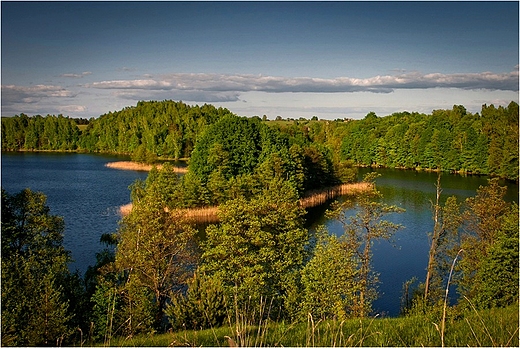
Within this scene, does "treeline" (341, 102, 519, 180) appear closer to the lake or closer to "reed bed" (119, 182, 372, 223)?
the lake

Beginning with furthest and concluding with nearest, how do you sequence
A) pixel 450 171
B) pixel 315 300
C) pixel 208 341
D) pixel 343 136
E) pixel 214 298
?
pixel 343 136
pixel 450 171
pixel 315 300
pixel 214 298
pixel 208 341

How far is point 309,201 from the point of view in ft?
146

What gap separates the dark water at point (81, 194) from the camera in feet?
91.9

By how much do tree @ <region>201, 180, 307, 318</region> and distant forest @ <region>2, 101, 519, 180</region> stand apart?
33622mm

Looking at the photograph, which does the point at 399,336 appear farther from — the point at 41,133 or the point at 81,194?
the point at 41,133

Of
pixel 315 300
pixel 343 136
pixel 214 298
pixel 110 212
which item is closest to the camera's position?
pixel 214 298

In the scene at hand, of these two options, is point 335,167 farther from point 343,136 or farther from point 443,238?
point 343,136

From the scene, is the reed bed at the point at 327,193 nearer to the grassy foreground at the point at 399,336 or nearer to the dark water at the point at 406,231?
the dark water at the point at 406,231

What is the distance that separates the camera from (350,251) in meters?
18.4

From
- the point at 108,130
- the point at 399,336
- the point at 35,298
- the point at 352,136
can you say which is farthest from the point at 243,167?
the point at 108,130

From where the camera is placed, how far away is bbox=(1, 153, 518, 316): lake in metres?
24.3

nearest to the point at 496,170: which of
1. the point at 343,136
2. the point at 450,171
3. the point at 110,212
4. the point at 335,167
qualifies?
the point at 450,171

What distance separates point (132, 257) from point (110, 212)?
22.3m

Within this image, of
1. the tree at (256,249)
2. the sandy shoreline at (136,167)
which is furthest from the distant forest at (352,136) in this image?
the tree at (256,249)
